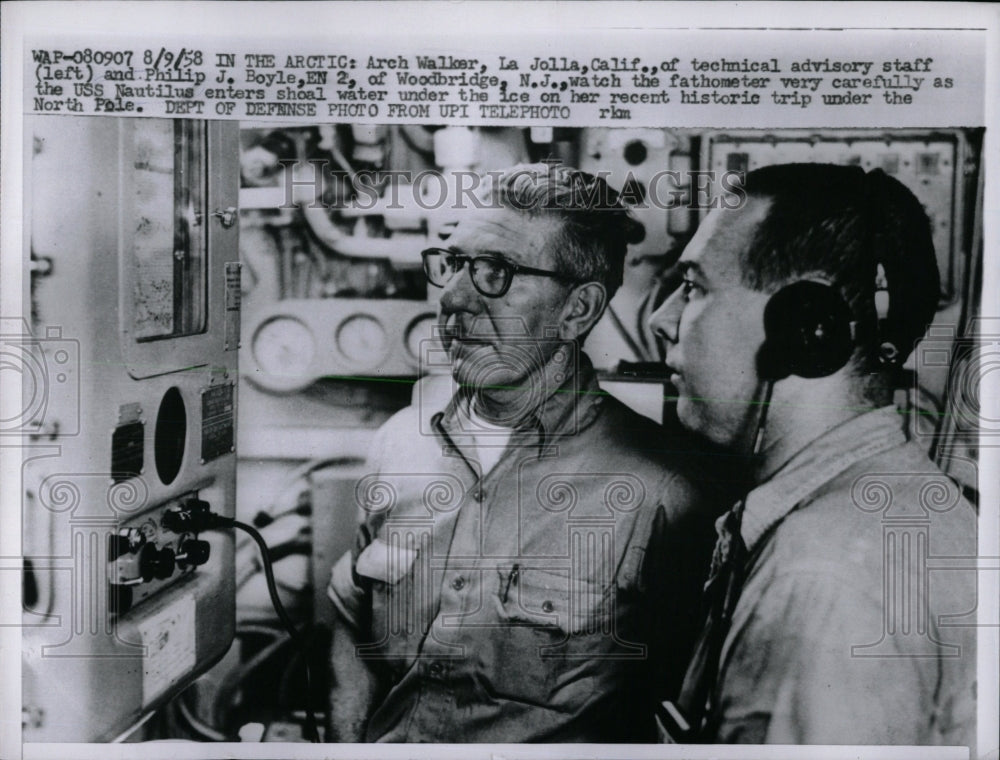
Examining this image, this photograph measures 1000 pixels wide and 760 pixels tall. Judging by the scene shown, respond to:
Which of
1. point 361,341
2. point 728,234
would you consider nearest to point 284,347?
point 361,341

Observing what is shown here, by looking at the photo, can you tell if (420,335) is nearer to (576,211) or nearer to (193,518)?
Result: (576,211)

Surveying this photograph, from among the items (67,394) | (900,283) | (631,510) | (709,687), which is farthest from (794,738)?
(67,394)

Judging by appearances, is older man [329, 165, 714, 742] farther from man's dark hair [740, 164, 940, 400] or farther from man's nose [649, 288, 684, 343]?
man's dark hair [740, 164, 940, 400]

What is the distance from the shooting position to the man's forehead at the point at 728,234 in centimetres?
196

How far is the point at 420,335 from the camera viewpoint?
197cm

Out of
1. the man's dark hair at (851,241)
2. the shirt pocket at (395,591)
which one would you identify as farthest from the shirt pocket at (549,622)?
the man's dark hair at (851,241)

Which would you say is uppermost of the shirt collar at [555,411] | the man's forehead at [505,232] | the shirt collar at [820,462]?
the man's forehead at [505,232]

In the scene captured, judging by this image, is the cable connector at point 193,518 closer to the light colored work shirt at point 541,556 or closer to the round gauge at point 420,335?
the light colored work shirt at point 541,556

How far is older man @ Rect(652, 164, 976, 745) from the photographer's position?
6.42 ft

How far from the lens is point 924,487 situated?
199cm

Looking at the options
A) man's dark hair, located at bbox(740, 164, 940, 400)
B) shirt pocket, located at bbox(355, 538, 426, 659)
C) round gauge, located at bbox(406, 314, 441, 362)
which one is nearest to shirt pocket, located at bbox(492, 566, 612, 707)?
shirt pocket, located at bbox(355, 538, 426, 659)

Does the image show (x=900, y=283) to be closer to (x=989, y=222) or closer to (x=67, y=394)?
(x=989, y=222)

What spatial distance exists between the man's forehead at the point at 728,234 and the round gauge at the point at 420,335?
0.46 metres

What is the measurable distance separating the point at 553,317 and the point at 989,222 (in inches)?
30.4
